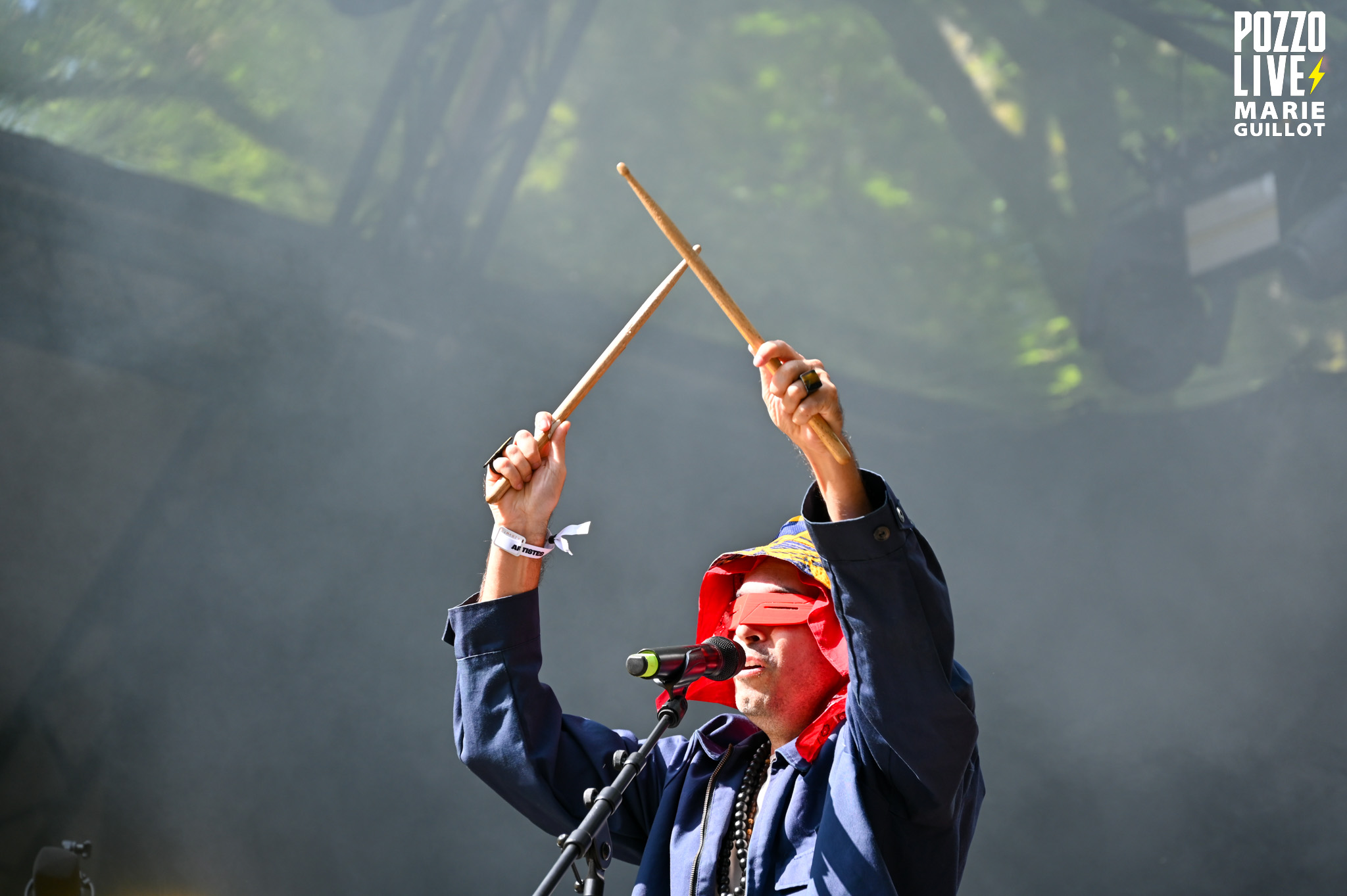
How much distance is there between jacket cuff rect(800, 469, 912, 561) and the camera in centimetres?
143

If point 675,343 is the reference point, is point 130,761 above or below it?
below

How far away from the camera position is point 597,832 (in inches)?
59.2

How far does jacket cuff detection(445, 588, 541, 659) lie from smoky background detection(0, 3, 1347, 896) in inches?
85.4

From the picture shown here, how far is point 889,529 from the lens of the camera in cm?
143

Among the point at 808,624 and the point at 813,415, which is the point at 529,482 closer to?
the point at 808,624

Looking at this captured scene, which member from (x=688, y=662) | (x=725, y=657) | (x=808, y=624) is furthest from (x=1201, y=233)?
(x=688, y=662)

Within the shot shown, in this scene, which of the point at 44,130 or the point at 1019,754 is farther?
the point at 44,130

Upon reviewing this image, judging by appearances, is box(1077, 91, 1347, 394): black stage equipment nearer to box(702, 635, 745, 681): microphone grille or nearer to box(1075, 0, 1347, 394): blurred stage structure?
box(1075, 0, 1347, 394): blurred stage structure

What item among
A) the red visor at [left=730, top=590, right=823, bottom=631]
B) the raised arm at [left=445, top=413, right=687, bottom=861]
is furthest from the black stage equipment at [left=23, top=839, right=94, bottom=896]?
the red visor at [left=730, top=590, right=823, bottom=631]

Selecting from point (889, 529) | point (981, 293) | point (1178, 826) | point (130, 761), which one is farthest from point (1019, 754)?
point (130, 761)

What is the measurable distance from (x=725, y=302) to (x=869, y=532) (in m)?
0.40

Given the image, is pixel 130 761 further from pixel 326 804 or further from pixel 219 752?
pixel 326 804

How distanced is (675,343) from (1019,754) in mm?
2139

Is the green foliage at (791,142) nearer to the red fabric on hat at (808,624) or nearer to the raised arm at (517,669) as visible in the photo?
the red fabric on hat at (808,624)
